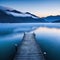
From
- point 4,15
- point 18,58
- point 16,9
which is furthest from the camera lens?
point 4,15

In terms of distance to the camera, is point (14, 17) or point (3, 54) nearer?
point (3, 54)

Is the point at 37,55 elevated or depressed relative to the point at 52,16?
depressed

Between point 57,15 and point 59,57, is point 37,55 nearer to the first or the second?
point 59,57

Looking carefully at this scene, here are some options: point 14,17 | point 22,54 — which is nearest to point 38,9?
point 14,17

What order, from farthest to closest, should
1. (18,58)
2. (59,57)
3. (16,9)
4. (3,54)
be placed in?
(16,9)
(3,54)
(59,57)
(18,58)

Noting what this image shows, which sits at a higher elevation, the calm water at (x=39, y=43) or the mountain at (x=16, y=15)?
the mountain at (x=16, y=15)

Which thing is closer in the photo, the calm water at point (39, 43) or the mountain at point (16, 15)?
the calm water at point (39, 43)

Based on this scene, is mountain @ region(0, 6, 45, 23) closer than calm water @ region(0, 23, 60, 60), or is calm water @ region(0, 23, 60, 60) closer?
calm water @ region(0, 23, 60, 60)

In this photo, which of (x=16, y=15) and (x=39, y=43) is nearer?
(x=39, y=43)

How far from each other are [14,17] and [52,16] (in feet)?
10.5

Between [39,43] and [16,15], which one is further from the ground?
[16,15]

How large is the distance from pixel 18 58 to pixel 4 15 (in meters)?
8.56

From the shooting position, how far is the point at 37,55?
455 cm

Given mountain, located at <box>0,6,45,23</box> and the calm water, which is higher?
mountain, located at <box>0,6,45,23</box>
